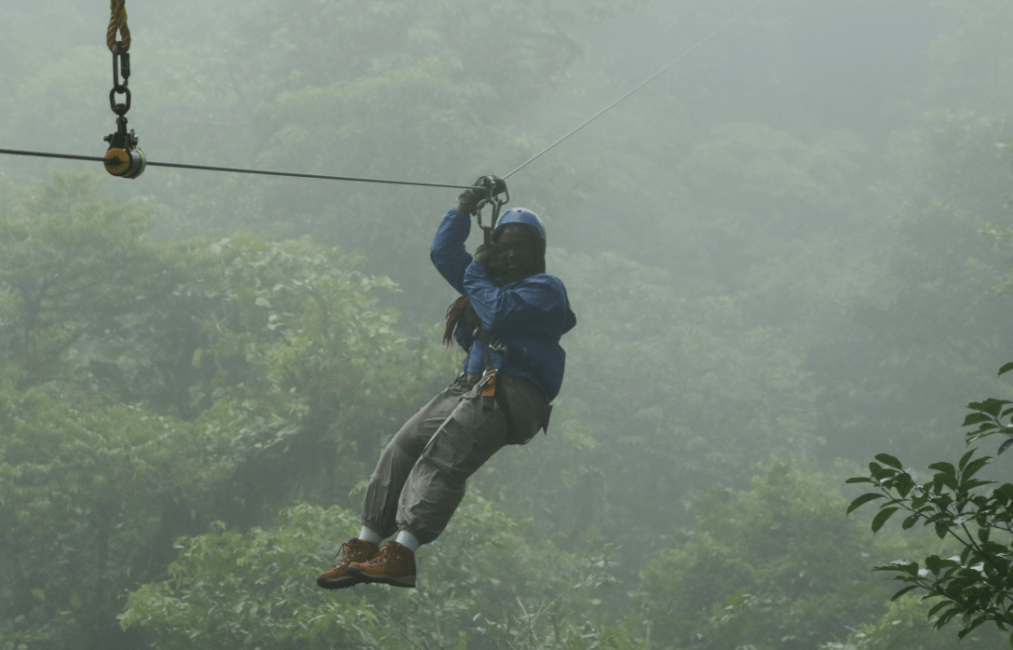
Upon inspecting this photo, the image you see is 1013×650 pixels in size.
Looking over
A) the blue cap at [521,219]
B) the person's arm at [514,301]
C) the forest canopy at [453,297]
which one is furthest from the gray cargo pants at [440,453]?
the forest canopy at [453,297]

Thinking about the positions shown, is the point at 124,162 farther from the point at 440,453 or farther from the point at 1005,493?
the point at 1005,493

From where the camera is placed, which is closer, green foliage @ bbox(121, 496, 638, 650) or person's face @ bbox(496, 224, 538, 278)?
person's face @ bbox(496, 224, 538, 278)

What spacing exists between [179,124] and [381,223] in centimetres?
569

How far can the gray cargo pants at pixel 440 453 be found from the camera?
2684 mm

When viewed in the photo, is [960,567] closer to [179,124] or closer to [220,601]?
[220,601]

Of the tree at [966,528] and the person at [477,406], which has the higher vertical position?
the person at [477,406]

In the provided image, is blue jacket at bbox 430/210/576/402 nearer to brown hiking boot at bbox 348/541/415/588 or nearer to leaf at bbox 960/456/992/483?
brown hiking boot at bbox 348/541/415/588

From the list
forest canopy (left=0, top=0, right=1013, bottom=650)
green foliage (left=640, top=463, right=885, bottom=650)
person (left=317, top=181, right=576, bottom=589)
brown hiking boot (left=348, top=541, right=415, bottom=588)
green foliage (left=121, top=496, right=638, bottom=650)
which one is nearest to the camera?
brown hiking boot (left=348, top=541, right=415, bottom=588)

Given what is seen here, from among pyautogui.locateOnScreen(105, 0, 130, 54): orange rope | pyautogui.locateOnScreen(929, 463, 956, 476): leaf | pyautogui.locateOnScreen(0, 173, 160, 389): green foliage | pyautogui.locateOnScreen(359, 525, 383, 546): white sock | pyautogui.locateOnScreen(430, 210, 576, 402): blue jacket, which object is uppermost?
pyautogui.locateOnScreen(0, 173, 160, 389): green foliage

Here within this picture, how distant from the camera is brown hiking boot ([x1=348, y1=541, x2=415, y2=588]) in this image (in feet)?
8.41

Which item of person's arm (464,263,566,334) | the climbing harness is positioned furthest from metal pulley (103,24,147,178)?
person's arm (464,263,566,334)

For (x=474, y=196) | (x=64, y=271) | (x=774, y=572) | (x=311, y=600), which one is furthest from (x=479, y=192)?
(x=64, y=271)

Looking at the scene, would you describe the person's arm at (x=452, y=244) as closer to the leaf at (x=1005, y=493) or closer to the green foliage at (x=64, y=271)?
the leaf at (x=1005, y=493)

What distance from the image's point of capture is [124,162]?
1.91 meters
